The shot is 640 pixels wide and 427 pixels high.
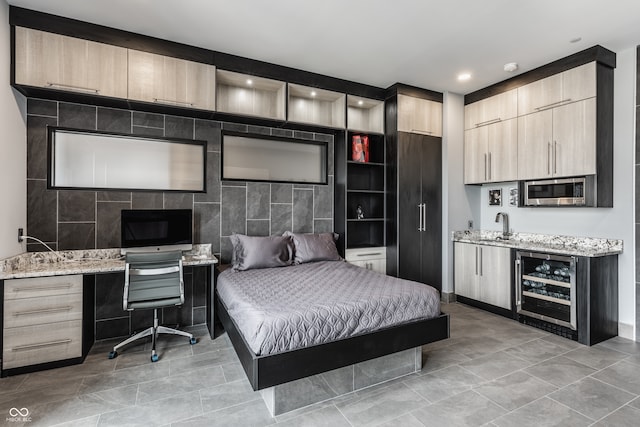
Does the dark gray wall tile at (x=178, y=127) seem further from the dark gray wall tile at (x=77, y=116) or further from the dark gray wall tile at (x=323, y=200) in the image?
the dark gray wall tile at (x=323, y=200)

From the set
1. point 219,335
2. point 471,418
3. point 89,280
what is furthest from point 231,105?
point 471,418

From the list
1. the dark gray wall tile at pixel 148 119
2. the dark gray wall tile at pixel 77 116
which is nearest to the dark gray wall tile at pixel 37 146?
the dark gray wall tile at pixel 77 116

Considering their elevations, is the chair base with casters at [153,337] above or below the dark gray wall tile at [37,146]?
below

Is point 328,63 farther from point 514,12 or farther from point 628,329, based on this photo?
point 628,329

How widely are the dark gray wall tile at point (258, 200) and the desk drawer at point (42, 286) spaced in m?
1.82

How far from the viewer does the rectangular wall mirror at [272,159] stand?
12.8 ft

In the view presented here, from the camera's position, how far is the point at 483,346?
10.1ft

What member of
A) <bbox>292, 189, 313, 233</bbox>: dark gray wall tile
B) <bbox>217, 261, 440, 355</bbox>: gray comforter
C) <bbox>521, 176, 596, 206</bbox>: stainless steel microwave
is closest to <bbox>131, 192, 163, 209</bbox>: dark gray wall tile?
<bbox>217, 261, 440, 355</bbox>: gray comforter

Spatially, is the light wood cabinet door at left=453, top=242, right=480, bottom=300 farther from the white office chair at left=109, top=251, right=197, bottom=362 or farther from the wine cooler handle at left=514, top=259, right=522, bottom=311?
the white office chair at left=109, top=251, right=197, bottom=362

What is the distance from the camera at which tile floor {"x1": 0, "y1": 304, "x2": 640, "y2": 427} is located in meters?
1.99

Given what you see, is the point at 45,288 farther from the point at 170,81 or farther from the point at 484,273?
the point at 484,273

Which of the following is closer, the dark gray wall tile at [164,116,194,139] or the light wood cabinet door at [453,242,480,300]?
the dark gray wall tile at [164,116,194,139]

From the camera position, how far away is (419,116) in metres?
4.49

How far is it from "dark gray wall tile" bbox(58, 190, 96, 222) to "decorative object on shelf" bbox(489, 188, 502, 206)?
5051 mm
